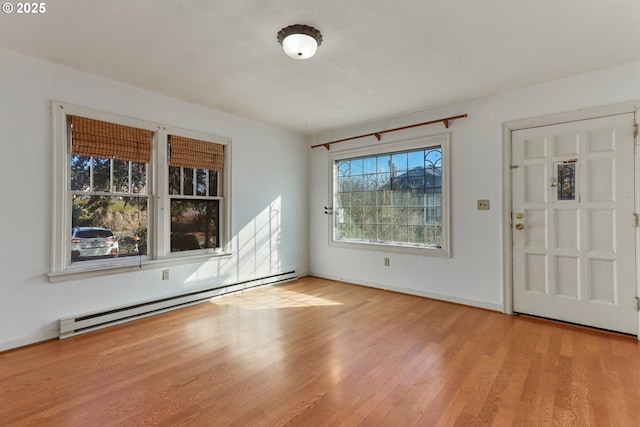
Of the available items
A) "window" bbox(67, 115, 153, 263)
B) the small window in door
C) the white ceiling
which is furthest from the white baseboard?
"window" bbox(67, 115, 153, 263)

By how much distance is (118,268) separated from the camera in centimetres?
324

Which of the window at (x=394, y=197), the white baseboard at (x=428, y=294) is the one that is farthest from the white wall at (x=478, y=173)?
the window at (x=394, y=197)

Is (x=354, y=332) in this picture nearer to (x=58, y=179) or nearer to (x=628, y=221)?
(x=628, y=221)

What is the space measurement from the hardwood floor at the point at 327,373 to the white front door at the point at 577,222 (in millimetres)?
278

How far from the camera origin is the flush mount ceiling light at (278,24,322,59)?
2264 millimetres

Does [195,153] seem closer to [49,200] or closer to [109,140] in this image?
[109,140]

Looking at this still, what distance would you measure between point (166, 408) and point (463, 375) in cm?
197

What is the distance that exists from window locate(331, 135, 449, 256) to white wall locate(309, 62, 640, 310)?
0.15 m

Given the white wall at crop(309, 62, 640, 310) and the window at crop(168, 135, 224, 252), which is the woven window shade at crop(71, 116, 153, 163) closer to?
the window at crop(168, 135, 224, 252)

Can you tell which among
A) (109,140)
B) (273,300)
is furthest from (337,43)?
(273,300)

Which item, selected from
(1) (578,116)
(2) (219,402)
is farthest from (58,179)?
(1) (578,116)

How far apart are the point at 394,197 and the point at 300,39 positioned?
2.79 meters

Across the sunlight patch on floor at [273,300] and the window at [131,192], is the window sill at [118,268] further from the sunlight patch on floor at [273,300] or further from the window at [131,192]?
the sunlight patch on floor at [273,300]

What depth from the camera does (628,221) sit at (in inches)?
113
